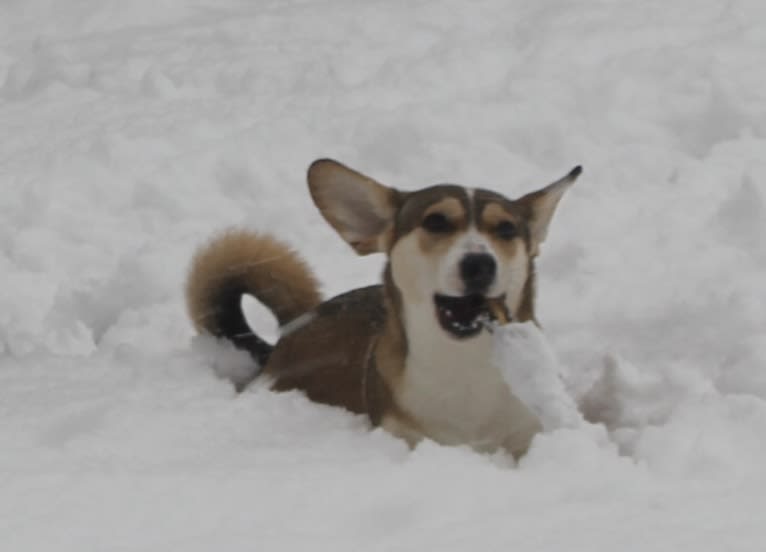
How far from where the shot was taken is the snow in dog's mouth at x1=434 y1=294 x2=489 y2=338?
156 inches

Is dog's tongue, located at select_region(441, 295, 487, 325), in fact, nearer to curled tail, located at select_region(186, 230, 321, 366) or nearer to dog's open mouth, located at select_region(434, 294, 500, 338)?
dog's open mouth, located at select_region(434, 294, 500, 338)

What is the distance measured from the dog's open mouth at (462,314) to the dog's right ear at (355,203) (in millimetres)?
399

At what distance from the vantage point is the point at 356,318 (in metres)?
4.70

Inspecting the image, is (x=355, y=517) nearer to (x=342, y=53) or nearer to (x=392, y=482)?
(x=392, y=482)

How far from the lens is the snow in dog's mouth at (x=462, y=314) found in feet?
13.0

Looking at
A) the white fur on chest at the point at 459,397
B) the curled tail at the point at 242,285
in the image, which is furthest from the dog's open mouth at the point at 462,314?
the curled tail at the point at 242,285

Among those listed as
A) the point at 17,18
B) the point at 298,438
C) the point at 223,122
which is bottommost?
the point at 298,438

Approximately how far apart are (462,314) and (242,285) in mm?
1342

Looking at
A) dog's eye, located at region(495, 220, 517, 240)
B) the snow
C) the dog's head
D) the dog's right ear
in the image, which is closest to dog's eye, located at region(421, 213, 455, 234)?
the dog's head

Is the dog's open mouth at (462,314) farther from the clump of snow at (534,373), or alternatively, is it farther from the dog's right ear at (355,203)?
the dog's right ear at (355,203)

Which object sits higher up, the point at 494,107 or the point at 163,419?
the point at 494,107

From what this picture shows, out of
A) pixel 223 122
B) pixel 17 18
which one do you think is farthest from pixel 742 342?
pixel 17 18

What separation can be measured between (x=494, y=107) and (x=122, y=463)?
4150mm

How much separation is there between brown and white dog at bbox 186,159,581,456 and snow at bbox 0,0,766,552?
21cm
